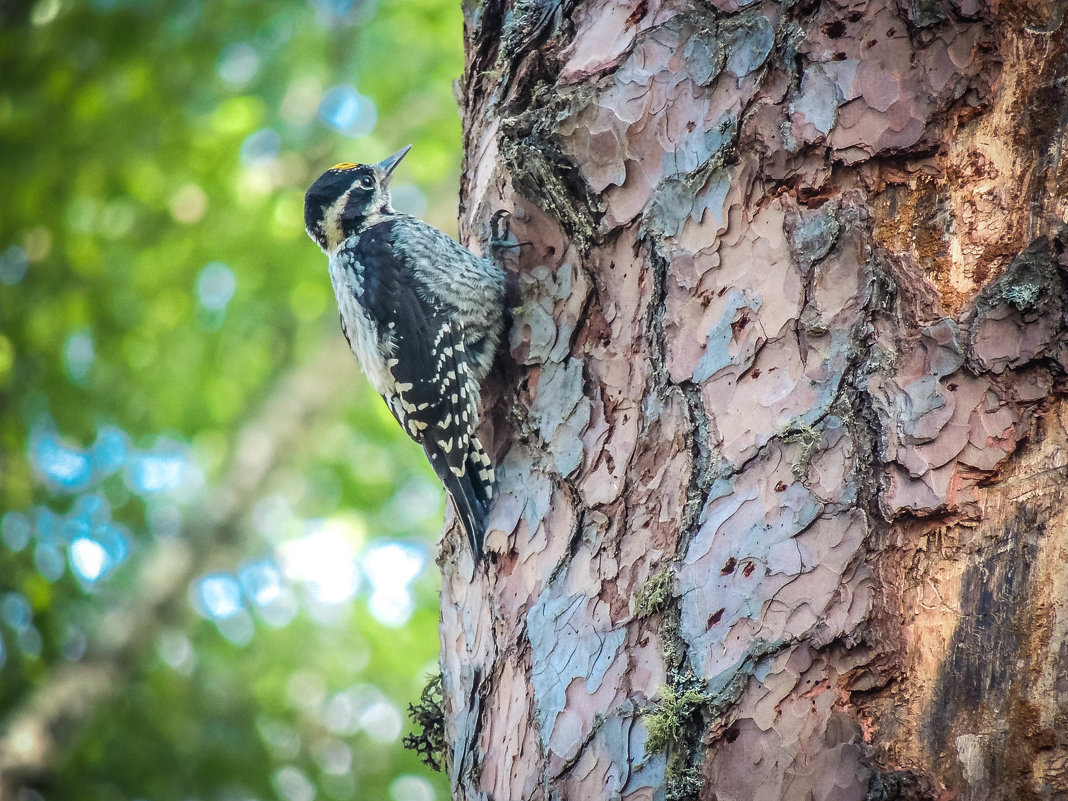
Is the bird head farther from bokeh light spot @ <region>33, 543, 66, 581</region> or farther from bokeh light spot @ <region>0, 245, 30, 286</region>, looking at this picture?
bokeh light spot @ <region>33, 543, 66, 581</region>

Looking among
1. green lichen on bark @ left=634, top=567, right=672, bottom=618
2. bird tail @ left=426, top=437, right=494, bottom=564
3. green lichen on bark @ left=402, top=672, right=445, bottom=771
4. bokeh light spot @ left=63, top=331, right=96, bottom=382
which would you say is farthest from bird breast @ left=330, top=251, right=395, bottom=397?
bokeh light spot @ left=63, top=331, right=96, bottom=382

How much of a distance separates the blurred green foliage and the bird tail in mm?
3167

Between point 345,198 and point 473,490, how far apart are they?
194 cm

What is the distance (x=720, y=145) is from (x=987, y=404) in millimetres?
851

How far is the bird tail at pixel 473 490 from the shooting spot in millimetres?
2648

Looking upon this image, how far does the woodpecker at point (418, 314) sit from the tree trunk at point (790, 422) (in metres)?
0.58

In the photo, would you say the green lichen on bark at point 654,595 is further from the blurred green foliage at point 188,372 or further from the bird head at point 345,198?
the blurred green foliage at point 188,372

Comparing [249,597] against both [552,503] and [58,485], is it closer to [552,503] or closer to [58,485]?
[58,485]

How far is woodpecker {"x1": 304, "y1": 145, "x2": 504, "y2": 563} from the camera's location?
3.10 metres

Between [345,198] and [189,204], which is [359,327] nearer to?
[345,198]

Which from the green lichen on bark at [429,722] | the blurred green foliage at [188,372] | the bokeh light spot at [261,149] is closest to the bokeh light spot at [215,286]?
the blurred green foliage at [188,372]

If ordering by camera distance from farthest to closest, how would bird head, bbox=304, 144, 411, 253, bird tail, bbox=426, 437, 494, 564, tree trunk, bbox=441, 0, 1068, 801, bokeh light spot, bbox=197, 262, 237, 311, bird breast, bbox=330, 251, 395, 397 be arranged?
bokeh light spot, bbox=197, 262, 237, 311 → bird head, bbox=304, 144, 411, 253 → bird breast, bbox=330, 251, 395, 397 → bird tail, bbox=426, 437, 494, 564 → tree trunk, bbox=441, 0, 1068, 801

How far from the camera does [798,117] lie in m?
2.11

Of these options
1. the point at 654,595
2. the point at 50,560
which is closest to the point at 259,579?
the point at 50,560
